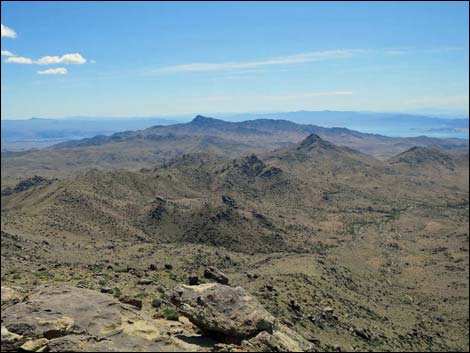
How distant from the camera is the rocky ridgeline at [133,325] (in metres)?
12.7

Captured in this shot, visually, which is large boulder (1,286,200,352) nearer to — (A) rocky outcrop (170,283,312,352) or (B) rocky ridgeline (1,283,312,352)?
(B) rocky ridgeline (1,283,312,352)

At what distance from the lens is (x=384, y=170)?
593 ft

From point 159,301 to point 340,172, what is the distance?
156 metres

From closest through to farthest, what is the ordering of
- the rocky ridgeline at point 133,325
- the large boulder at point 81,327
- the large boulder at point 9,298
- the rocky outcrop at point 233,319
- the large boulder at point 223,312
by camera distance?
the large boulder at point 81,327
the rocky ridgeline at point 133,325
the rocky outcrop at point 233,319
the large boulder at point 223,312
the large boulder at point 9,298

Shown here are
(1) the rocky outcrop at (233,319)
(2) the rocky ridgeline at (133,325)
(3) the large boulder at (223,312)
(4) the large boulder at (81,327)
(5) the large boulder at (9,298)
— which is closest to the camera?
(4) the large boulder at (81,327)

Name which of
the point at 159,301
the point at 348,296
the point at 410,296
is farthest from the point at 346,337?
the point at 410,296

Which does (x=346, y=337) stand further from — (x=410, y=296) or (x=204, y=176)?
(x=204, y=176)

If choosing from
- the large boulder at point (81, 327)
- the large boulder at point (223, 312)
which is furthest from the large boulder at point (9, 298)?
the large boulder at point (223, 312)

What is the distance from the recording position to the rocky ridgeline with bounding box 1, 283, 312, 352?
1272 centimetres

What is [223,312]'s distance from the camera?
1552 centimetres

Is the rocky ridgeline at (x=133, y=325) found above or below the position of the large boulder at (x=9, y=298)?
above

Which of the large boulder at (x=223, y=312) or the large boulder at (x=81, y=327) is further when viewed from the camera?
the large boulder at (x=223, y=312)

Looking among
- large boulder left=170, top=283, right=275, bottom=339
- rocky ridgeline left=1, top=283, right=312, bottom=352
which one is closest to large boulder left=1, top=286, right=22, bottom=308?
→ rocky ridgeline left=1, top=283, right=312, bottom=352

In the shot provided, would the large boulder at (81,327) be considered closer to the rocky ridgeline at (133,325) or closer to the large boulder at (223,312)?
the rocky ridgeline at (133,325)
